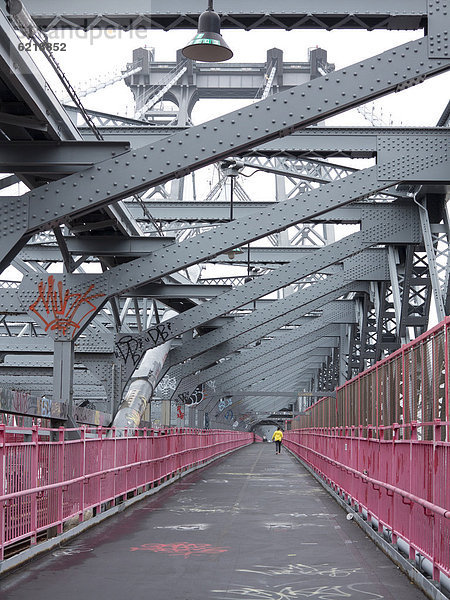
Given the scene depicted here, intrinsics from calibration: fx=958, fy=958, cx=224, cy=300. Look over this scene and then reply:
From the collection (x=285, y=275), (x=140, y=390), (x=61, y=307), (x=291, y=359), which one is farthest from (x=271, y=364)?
(x=61, y=307)

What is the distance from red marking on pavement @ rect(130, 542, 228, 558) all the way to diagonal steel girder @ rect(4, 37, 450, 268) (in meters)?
5.77

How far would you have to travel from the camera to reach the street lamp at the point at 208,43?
39.2 ft

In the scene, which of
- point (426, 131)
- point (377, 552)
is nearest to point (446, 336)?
point (377, 552)

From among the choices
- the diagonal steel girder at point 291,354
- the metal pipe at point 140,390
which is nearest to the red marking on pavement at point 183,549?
the metal pipe at point 140,390

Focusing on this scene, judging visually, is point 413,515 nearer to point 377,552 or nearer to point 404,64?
point 377,552

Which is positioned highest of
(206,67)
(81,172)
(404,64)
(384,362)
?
(206,67)

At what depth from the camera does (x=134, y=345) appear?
91.4 ft

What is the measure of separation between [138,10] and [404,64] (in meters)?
3.99

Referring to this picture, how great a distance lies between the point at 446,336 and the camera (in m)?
8.98

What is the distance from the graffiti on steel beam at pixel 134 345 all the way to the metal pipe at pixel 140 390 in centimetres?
154

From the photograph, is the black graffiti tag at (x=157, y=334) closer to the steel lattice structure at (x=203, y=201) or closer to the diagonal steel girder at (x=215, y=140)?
the steel lattice structure at (x=203, y=201)

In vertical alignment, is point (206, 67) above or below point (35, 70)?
above

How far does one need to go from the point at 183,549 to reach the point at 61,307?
34.2ft

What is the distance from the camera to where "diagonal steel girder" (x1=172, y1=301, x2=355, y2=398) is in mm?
41791
